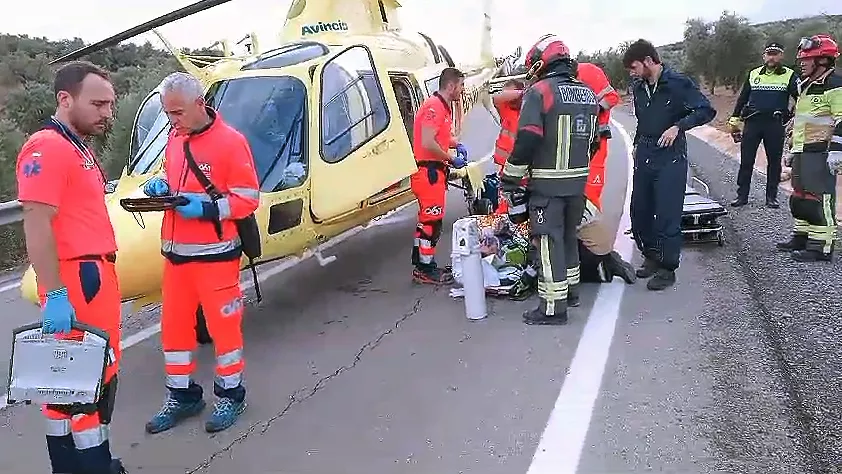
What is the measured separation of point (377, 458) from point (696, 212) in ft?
16.8

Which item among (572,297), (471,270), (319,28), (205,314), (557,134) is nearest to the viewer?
(205,314)

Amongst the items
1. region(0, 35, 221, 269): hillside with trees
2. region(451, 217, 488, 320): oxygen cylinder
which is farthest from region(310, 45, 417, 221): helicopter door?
region(0, 35, 221, 269): hillside with trees

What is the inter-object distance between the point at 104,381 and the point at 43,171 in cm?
99

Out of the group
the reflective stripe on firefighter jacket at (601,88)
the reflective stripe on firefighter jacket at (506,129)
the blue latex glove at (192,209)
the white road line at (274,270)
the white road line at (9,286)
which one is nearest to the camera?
the blue latex glove at (192,209)

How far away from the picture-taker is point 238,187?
434cm

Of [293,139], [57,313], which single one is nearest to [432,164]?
[293,139]

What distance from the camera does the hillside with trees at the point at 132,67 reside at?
16562 millimetres

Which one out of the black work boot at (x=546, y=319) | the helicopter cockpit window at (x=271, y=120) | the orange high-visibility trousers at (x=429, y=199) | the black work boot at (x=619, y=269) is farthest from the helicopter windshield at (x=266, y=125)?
the black work boot at (x=619, y=269)

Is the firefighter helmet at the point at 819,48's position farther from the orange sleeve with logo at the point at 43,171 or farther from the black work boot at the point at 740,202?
the orange sleeve with logo at the point at 43,171

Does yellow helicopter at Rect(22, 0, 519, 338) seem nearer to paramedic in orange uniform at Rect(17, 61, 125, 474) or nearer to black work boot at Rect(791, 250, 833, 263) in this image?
paramedic in orange uniform at Rect(17, 61, 125, 474)

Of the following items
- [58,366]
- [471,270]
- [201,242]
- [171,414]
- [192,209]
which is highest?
[192,209]

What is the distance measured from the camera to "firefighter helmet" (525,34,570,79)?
5.88 metres

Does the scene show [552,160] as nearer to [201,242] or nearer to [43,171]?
[201,242]

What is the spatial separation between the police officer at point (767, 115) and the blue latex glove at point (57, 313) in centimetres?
867
